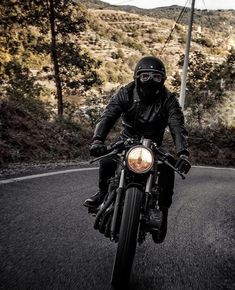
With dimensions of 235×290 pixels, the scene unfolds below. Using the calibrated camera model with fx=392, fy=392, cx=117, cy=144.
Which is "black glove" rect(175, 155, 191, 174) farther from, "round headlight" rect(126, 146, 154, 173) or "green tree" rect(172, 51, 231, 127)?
"green tree" rect(172, 51, 231, 127)


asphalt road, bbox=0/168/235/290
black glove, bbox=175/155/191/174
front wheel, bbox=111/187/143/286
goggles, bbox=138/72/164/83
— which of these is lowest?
asphalt road, bbox=0/168/235/290

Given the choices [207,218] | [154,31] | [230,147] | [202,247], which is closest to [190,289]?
[202,247]

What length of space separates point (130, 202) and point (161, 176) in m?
0.90

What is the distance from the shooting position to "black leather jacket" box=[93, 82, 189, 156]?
377 cm

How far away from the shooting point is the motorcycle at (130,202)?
293 centimetres

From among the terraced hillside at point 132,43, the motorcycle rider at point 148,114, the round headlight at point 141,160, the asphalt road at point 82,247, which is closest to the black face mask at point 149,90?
the motorcycle rider at point 148,114

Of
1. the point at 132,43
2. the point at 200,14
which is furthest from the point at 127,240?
the point at 200,14

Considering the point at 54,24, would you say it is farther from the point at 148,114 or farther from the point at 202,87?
the point at 148,114

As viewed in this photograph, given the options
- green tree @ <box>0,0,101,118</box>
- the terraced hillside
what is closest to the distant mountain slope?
the terraced hillside

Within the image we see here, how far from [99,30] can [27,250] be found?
52186 mm

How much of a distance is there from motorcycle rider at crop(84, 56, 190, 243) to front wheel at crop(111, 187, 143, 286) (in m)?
0.82

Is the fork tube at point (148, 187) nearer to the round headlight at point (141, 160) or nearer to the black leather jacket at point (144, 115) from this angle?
the round headlight at point (141, 160)

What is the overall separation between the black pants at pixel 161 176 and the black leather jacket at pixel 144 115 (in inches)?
10.2

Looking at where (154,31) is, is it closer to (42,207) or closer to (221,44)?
(221,44)
